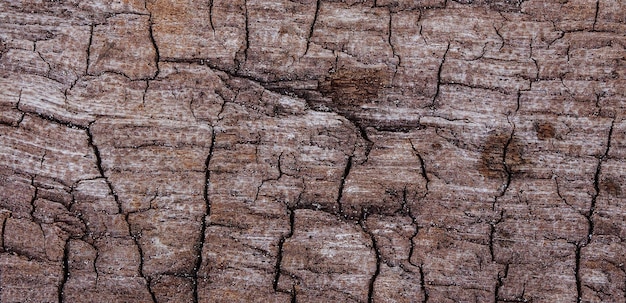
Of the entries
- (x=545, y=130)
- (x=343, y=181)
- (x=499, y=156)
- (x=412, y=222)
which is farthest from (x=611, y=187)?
(x=343, y=181)

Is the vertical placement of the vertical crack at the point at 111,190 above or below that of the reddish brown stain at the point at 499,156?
below

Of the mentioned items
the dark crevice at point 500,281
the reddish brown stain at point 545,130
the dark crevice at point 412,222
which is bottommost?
the dark crevice at point 500,281

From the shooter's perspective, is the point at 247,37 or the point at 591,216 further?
the point at 247,37

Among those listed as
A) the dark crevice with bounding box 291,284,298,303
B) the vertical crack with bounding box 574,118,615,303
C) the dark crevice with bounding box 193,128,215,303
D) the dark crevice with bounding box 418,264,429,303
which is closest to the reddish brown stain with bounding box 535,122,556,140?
the vertical crack with bounding box 574,118,615,303

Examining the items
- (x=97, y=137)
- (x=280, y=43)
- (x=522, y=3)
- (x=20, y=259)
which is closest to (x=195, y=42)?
(x=280, y=43)

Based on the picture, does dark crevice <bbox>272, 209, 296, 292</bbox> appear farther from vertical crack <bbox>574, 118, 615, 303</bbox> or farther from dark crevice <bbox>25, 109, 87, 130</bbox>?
vertical crack <bbox>574, 118, 615, 303</bbox>

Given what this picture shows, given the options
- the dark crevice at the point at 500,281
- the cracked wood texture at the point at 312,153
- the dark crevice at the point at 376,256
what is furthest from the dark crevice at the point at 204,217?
the dark crevice at the point at 500,281

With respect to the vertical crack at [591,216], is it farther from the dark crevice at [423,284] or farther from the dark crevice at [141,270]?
the dark crevice at [141,270]

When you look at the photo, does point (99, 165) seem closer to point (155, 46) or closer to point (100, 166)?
point (100, 166)

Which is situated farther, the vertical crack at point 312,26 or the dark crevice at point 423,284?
the vertical crack at point 312,26
